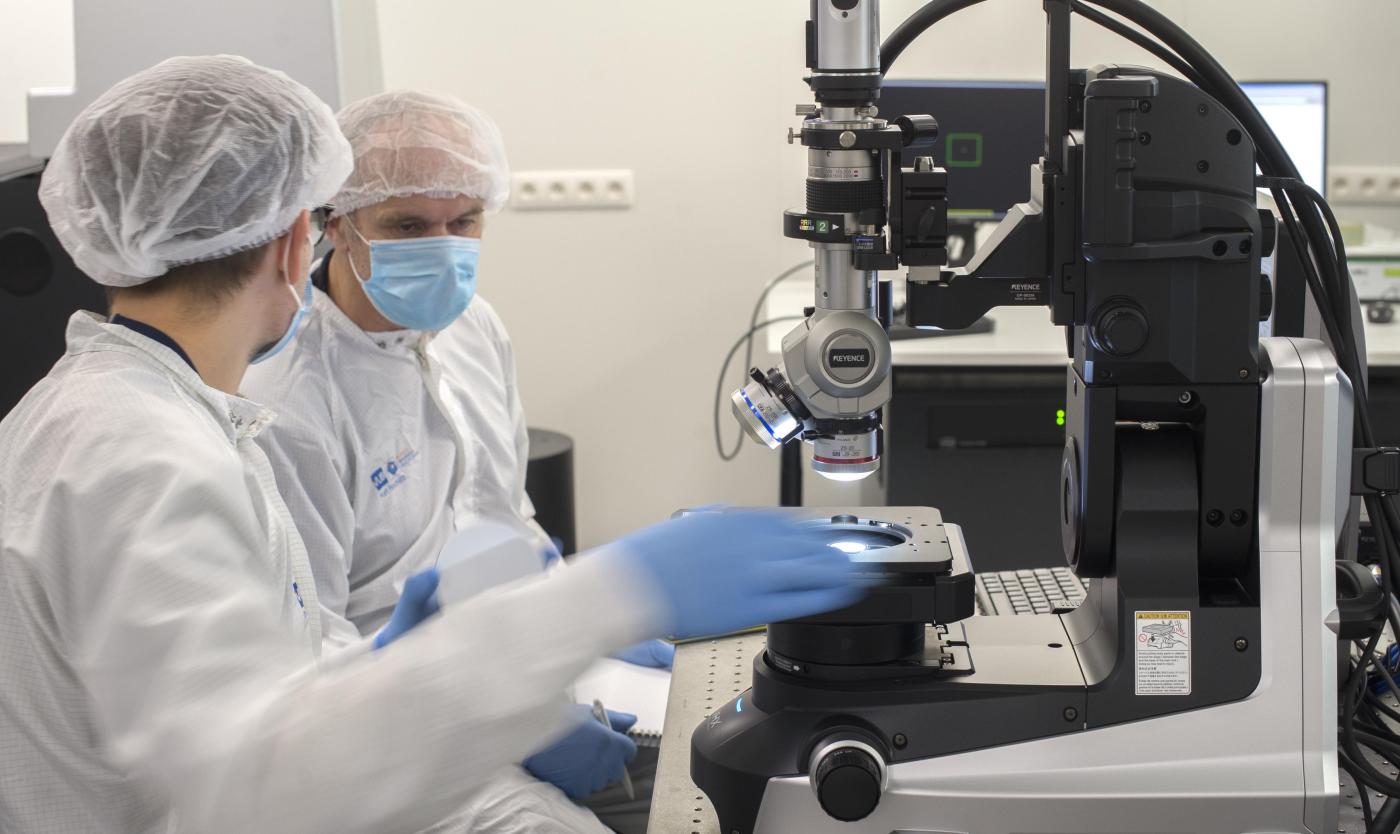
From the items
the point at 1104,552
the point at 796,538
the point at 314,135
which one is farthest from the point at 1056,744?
the point at 314,135

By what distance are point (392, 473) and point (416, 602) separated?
2.41 ft

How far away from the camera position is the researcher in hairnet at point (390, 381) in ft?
5.33

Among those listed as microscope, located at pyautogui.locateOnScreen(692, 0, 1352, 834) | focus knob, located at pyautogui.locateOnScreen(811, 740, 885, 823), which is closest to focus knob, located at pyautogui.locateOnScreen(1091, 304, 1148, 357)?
microscope, located at pyautogui.locateOnScreen(692, 0, 1352, 834)

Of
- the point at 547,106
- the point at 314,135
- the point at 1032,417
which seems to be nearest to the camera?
the point at 314,135

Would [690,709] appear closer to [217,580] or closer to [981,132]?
[217,580]

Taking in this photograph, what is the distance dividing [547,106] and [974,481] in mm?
1509

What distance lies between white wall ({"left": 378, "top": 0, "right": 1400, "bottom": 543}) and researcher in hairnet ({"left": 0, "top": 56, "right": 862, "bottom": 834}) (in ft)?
7.06

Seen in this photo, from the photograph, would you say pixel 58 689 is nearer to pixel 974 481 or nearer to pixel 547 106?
pixel 974 481

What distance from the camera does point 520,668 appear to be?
790 millimetres

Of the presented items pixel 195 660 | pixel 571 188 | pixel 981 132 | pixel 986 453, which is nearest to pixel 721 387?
pixel 571 188

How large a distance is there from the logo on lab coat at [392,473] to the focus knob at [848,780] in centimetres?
92

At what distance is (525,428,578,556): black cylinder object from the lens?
114 inches

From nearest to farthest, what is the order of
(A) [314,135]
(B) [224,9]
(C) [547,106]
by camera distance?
(A) [314,135] → (B) [224,9] → (C) [547,106]

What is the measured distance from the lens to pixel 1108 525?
1.03 metres
